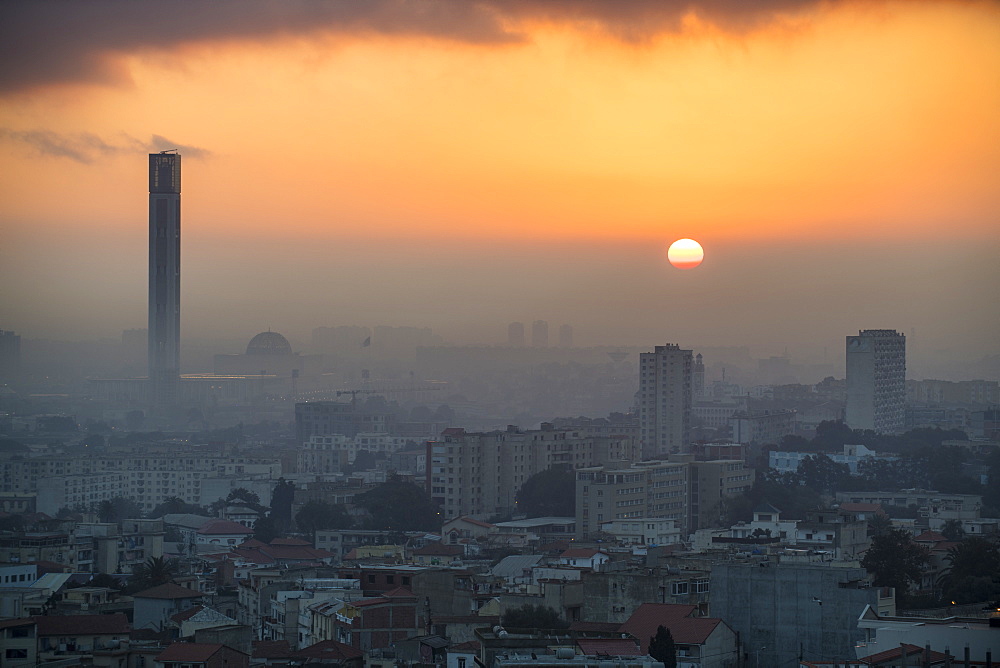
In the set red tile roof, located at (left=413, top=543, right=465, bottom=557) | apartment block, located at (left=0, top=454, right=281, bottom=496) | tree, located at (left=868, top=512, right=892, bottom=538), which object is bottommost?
red tile roof, located at (left=413, top=543, right=465, bottom=557)

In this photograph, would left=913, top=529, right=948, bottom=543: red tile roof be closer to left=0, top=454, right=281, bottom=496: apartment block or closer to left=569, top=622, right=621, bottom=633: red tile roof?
left=569, top=622, right=621, bottom=633: red tile roof

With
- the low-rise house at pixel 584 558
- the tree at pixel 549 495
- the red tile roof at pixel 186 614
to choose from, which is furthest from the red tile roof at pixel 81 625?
the tree at pixel 549 495

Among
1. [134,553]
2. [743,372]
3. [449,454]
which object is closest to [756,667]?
[134,553]

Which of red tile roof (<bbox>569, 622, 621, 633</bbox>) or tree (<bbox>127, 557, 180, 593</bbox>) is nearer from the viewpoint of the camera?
red tile roof (<bbox>569, 622, 621, 633</bbox>)

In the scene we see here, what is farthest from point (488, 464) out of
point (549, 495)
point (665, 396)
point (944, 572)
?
point (665, 396)

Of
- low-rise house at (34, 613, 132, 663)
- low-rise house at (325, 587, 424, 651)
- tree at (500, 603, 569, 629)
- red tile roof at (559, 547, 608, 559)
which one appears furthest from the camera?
red tile roof at (559, 547, 608, 559)

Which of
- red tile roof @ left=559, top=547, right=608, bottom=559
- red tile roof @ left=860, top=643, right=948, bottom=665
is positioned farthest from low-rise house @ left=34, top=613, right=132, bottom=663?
red tile roof @ left=860, top=643, right=948, bottom=665

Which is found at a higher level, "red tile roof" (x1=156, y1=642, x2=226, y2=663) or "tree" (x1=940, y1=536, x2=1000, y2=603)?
"tree" (x1=940, y1=536, x2=1000, y2=603)
